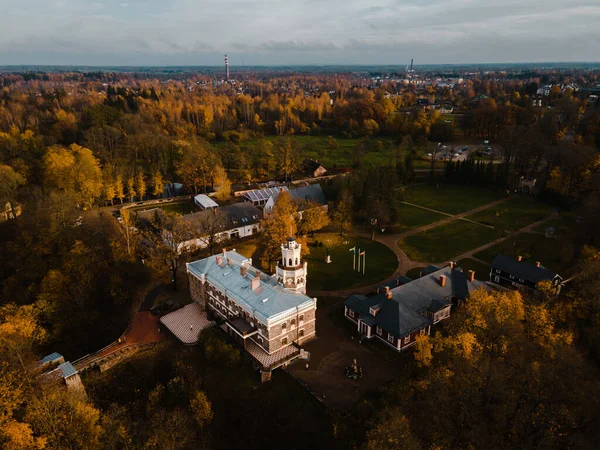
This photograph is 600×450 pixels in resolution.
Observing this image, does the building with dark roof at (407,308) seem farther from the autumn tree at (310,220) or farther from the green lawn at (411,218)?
the green lawn at (411,218)

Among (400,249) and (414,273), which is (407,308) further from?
(400,249)

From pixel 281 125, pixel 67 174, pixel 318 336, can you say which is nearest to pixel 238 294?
pixel 318 336

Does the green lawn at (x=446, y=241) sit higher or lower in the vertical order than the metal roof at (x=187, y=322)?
higher

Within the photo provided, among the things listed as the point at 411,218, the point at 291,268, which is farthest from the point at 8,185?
the point at 411,218

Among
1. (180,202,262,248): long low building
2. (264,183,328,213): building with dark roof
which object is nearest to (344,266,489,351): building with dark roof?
(180,202,262,248): long low building

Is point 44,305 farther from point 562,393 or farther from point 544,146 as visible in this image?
point 544,146

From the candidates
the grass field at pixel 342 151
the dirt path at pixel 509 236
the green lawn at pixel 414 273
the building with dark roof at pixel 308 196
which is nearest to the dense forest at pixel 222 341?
the building with dark roof at pixel 308 196

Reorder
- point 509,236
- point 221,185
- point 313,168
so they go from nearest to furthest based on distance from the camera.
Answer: point 509,236, point 221,185, point 313,168
